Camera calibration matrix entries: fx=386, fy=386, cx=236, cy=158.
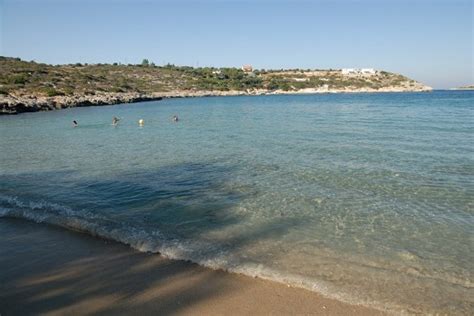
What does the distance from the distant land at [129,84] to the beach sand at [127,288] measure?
52.2 meters

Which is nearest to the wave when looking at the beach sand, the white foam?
the white foam

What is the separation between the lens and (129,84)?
121 m

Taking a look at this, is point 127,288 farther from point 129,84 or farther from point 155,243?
point 129,84

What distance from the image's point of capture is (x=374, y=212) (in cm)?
956

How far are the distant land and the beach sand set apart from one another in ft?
171

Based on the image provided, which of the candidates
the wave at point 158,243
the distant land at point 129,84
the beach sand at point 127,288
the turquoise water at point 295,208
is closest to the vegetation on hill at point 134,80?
the distant land at point 129,84

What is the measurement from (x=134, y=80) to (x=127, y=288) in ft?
433

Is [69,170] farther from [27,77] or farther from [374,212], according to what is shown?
[27,77]

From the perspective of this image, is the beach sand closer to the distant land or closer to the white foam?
the white foam

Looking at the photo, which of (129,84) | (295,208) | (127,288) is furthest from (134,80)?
(127,288)

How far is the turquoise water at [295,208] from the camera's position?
658cm

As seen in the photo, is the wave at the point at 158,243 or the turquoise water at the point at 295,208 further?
the turquoise water at the point at 295,208

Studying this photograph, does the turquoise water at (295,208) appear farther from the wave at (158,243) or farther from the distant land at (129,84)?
the distant land at (129,84)

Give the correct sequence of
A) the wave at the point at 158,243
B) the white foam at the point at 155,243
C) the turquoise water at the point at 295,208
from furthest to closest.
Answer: the turquoise water at the point at 295,208 → the white foam at the point at 155,243 → the wave at the point at 158,243
